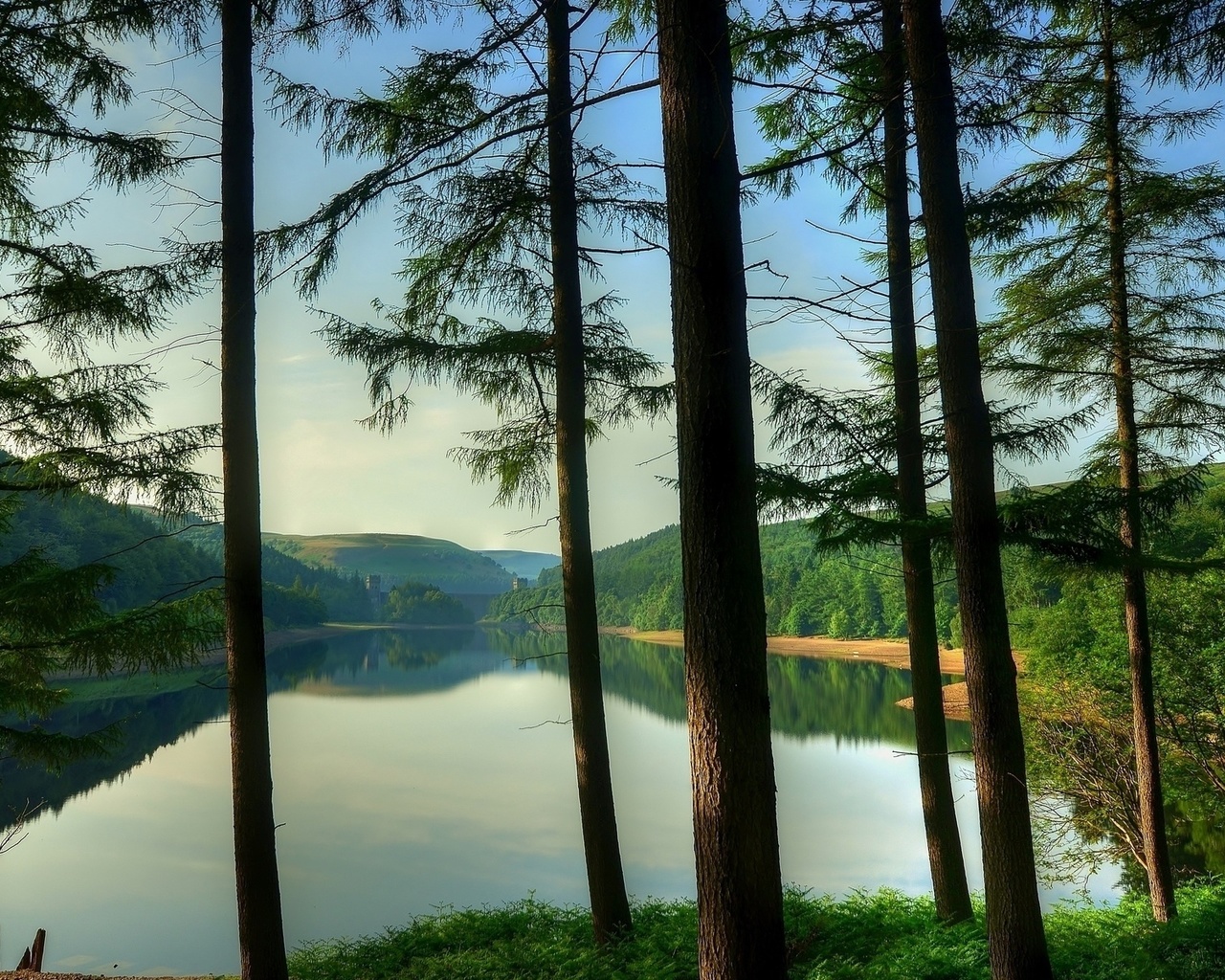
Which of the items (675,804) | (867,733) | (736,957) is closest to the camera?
(736,957)

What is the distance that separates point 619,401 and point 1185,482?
4289 millimetres

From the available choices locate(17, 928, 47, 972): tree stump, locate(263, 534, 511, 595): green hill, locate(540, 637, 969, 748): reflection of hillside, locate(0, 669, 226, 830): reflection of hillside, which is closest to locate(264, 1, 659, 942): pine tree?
locate(17, 928, 47, 972): tree stump

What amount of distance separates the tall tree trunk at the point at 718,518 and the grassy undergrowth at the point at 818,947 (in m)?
1.69

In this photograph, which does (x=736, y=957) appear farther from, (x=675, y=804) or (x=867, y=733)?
(x=867, y=733)

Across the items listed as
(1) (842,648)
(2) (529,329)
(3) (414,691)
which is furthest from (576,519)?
(1) (842,648)

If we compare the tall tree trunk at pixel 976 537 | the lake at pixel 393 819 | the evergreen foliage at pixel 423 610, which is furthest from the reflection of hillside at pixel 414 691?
the evergreen foliage at pixel 423 610

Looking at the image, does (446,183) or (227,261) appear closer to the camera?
(227,261)

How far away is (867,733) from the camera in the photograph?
85.0ft

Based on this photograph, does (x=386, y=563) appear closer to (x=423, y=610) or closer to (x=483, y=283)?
(x=423, y=610)

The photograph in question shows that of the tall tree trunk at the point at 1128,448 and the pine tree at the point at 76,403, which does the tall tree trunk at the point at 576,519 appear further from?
the tall tree trunk at the point at 1128,448

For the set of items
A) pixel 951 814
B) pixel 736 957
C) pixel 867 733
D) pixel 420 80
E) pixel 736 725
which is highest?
pixel 420 80

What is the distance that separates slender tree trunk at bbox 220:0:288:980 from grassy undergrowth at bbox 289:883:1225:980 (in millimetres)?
2007

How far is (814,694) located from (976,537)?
3360cm

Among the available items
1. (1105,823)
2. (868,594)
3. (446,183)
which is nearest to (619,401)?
(446,183)
